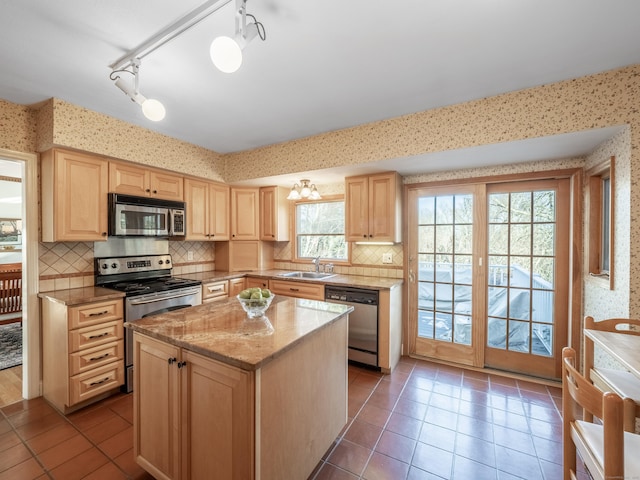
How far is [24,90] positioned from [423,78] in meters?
2.97

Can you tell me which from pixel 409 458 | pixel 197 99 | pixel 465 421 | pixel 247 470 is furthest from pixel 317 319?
pixel 197 99

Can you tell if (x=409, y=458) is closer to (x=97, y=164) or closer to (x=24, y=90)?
(x=97, y=164)

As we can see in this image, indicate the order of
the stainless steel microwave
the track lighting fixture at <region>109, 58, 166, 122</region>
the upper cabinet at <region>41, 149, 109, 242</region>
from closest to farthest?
1. the track lighting fixture at <region>109, 58, 166, 122</region>
2. the upper cabinet at <region>41, 149, 109, 242</region>
3. the stainless steel microwave

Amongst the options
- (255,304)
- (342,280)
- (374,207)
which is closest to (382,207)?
(374,207)

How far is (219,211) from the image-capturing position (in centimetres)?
383

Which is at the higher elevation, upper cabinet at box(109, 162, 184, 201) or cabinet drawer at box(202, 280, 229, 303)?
upper cabinet at box(109, 162, 184, 201)

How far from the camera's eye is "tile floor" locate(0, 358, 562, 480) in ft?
Result: 5.61

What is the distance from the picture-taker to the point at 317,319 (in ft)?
5.75

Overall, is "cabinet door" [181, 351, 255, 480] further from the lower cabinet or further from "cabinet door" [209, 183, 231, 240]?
"cabinet door" [209, 183, 231, 240]

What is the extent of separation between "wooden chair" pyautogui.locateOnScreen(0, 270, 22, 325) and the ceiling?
3.61 meters

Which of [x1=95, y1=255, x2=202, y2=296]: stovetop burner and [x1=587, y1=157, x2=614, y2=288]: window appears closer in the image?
[x1=587, y1=157, x2=614, y2=288]: window

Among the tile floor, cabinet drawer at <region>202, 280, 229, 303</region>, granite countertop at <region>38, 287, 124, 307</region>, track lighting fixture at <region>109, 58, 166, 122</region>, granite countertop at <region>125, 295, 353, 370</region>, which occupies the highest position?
track lighting fixture at <region>109, 58, 166, 122</region>

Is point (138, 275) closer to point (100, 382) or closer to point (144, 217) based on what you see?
point (144, 217)

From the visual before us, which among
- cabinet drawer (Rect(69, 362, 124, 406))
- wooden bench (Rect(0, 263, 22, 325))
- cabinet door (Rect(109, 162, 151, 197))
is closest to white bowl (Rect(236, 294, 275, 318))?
cabinet drawer (Rect(69, 362, 124, 406))
